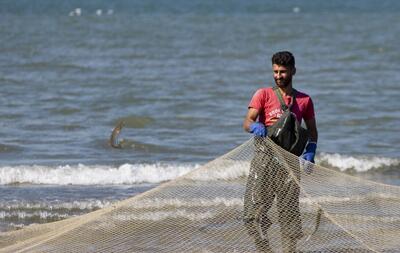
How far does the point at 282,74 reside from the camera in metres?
7.63

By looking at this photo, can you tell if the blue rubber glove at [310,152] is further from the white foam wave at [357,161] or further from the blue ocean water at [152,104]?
the white foam wave at [357,161]

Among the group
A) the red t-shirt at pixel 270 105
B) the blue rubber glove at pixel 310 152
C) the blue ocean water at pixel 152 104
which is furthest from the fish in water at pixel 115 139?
the red t-shirt at pixel 270 105

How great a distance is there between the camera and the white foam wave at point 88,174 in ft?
42.2

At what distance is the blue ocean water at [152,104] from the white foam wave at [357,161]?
0.03m

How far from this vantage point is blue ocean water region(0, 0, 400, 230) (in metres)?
13.1

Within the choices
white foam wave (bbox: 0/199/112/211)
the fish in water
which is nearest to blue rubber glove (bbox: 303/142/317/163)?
white foam wave (bbox: 0/199/112/211)

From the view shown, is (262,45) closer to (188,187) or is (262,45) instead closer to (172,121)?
(172,121)

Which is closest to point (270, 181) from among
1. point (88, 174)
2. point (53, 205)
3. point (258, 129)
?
point (258, 129)

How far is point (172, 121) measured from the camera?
18141 millimetres

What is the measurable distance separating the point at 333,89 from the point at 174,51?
30.8 ft

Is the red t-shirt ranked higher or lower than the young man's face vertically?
lower

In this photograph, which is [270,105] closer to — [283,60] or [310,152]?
[283,60]

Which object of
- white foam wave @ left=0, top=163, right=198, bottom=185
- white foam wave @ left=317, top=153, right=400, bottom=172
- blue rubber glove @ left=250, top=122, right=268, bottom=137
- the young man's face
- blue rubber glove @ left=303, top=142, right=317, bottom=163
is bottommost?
white foam wave @ left=317, top=153, right=400, bottom=172

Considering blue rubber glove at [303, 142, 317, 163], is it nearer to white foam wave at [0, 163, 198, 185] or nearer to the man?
the man
